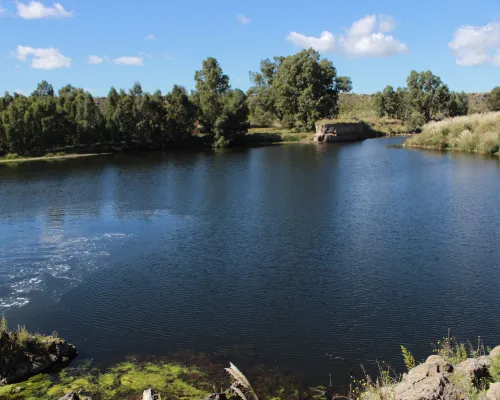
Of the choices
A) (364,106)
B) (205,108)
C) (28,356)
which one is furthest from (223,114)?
(28,356)

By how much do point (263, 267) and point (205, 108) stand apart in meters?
73.4

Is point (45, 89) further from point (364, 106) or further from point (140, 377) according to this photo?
point (140, 377)

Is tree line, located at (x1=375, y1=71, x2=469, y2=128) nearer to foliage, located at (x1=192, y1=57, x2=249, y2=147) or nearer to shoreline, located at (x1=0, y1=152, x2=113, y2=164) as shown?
foliage, located at (x1=192, y1=57, x2=249, y2=147)

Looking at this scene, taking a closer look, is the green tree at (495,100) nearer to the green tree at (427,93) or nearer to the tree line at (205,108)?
the tree line at (205,108)

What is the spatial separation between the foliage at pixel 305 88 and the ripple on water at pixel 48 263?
254 ft

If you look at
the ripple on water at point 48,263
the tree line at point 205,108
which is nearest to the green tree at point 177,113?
the tree line at point 205,108

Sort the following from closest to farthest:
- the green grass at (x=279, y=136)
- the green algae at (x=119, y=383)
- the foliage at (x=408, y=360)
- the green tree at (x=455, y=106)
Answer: the foliage at (x=408, y=360)
the green algae at (x=119, y=383)
the green grass at (x=279, y=136)
the green tree at (x=455, y=106)

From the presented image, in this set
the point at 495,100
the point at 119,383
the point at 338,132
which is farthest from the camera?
the point at 495,100

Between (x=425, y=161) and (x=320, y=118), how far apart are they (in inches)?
1838

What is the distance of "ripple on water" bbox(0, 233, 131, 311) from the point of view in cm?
2206

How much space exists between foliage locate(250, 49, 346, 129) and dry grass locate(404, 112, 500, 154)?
28.7 meters

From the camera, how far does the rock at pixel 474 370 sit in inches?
424

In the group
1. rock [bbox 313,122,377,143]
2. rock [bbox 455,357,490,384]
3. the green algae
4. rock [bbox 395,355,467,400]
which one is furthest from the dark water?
rock [bbox 313,122,377,143]

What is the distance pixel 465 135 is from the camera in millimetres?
68000
